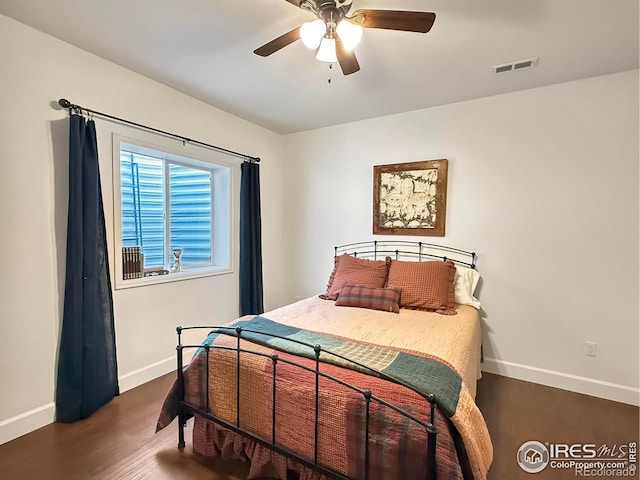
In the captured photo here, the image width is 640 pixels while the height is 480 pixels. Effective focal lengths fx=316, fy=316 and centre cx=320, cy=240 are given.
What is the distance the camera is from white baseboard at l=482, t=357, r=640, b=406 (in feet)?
8.09

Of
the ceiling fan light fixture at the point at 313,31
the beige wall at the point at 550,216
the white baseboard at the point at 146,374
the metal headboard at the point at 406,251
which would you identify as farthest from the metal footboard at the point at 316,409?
the beige wall at the point at 550,216

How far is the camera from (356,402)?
135cm

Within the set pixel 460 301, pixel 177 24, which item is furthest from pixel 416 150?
pixel 177 24

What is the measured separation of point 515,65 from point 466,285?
180cm

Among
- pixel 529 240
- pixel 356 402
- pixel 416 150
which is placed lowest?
pixel 356 402

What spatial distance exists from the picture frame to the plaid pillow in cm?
86

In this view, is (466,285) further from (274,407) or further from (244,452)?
(244,452)

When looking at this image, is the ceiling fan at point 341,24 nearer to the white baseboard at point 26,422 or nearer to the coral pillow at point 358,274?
the coral pillow at point 358,274

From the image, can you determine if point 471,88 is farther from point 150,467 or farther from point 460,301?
point 150,467

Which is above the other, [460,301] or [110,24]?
[110,24]

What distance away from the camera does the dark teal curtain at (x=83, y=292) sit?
2.11 meters

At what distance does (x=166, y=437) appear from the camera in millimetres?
1997

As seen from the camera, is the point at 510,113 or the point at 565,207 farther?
the point at 510,113

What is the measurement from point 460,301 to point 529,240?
80 centimetres
